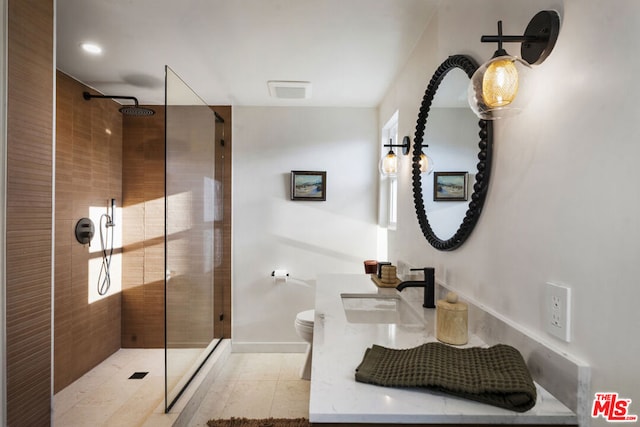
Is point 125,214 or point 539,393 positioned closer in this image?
point 539,393

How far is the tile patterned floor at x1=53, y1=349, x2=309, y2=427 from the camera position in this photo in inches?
94.3

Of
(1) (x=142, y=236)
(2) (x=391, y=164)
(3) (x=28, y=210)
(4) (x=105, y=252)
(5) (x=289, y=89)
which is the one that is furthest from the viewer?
(1) (x=142, y=236)

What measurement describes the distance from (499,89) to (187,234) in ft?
7.40

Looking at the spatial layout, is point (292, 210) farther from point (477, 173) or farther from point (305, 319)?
point (477, 173)

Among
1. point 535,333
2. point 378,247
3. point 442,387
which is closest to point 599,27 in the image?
point 535,333

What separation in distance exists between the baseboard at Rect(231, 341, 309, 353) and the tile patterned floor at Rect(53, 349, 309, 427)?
0.12 meters

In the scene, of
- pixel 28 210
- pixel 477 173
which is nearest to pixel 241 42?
pixel 28 210

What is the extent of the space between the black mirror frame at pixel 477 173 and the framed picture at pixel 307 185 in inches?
61.8

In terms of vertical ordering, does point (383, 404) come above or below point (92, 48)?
below

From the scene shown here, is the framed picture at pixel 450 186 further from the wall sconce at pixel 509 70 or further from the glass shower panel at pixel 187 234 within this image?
the glass shower panel at pixel 187 234

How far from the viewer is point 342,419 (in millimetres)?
794

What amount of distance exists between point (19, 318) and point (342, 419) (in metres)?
1.38

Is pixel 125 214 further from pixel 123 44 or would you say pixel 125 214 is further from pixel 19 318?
pixel 19 318

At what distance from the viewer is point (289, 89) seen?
120 inches
